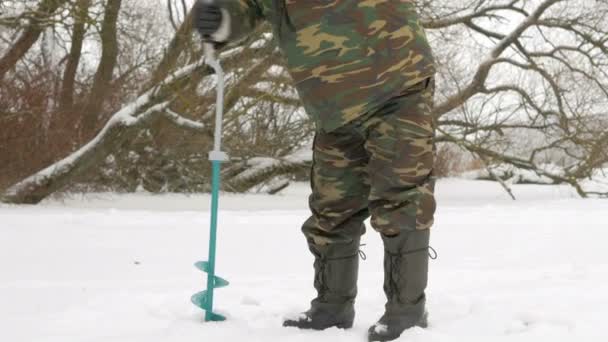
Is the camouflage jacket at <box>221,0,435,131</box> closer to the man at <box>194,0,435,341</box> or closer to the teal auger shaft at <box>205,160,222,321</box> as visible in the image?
the man at <box>194,0,435,341</box>

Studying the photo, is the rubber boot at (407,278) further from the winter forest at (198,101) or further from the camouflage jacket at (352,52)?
the winter forest at (198,101)

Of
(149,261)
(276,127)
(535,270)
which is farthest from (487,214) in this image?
(276,127)

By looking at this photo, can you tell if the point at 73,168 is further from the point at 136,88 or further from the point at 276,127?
the point at 276,127

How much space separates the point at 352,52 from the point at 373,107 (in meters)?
0.16

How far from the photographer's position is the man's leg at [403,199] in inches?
67.8

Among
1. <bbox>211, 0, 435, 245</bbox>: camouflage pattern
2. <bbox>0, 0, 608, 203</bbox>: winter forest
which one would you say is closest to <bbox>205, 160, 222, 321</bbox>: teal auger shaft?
<bbox>211, 0, 435, 245</bbox>: camouflage pattern

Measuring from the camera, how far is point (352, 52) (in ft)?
5.79

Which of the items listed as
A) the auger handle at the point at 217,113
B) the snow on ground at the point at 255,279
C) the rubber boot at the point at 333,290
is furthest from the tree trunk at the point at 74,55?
the rubber boot at the point at 333,290

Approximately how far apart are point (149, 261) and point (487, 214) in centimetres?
339

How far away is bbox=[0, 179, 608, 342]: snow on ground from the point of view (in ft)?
5.80

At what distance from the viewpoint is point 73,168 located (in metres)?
6.91

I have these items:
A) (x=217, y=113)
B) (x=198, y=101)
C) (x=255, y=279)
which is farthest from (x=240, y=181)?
(x=217, y=113)

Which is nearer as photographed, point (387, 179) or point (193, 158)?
point (387, 179)

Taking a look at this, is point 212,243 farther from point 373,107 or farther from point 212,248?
point 373,107
